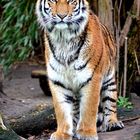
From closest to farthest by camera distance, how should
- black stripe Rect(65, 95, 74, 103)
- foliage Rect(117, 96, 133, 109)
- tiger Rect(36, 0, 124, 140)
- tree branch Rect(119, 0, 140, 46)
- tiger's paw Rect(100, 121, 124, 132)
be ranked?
1. tiger Rect(36, 0, 124, 140)
2. black stripe Rect(65, 95, 74, 103)
3. tiger's paw Rect(100, 121, 124, 132)
4. foliage Rect(117, 96, 133, 109)
5. tree branch Rect(119, 0, 140, 46)

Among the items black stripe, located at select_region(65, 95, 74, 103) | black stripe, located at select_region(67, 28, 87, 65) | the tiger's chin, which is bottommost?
black stripe, located at select_region(65, 95, 74, 103)

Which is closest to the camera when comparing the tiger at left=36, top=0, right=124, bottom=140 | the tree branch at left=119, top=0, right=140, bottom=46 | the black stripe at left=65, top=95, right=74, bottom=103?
the tiger at left=36, top=0, right=124, bottom=140

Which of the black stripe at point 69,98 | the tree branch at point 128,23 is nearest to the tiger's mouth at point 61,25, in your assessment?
the black stripe at point 69,98

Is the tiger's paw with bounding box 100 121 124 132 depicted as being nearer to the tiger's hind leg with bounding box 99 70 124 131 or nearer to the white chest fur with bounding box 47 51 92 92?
the tiger's hind leg with bounding box 99 70 124 131

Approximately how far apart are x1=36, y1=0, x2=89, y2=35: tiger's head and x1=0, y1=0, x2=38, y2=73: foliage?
15.0 feet

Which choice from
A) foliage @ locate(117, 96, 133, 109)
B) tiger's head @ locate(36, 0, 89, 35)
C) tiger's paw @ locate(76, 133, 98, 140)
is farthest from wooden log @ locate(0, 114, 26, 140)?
foliage @ locate(117, 96, 133, 109)

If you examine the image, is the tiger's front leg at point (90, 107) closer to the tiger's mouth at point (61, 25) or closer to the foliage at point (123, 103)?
the tiger's mouth at point (61, 25)

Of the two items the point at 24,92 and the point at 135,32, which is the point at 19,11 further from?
the point at 135,32

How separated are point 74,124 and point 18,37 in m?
4.73

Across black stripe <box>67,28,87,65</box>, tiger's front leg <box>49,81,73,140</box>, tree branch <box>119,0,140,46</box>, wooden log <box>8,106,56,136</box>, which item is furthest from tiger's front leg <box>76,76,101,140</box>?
tree branch <box>119,0,140,46</box>

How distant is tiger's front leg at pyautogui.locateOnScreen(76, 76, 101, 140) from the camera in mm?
5125

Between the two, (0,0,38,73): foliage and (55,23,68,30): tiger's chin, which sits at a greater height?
(55,23,68,30): tiger's chin

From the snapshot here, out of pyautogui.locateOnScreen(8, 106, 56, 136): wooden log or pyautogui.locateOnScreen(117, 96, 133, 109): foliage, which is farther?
pyautogui.locateOnScreen(117, 96, 133, 109): foliage

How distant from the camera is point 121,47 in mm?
7578
